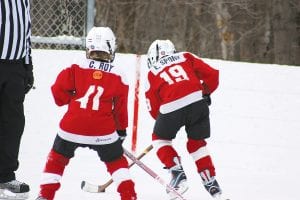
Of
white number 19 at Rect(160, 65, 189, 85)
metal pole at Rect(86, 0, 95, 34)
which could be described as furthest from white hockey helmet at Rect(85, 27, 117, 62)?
metal pole at Rect(86, 0, 95, 34)

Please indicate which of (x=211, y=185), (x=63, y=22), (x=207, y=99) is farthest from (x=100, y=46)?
(x=63, y=22)

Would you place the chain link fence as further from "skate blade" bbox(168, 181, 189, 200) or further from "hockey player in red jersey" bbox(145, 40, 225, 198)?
"skate blade" bbox(168, 181, 189, 200)

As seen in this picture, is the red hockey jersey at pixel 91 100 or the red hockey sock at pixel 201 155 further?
the red hockey sock at pixel 201 155

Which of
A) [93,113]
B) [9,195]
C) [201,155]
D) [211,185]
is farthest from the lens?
[201,155]

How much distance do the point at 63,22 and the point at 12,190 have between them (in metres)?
1.78

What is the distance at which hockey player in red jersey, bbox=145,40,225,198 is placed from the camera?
17.0 ft

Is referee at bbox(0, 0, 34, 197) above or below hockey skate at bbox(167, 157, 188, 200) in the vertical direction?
above

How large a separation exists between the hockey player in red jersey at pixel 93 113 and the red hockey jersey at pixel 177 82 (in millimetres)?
511

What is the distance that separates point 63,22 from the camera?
6.23 meters

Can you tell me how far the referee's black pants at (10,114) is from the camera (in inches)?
189

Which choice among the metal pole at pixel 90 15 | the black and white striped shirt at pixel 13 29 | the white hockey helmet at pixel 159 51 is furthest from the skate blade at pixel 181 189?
the metal pole at pixel 90 15

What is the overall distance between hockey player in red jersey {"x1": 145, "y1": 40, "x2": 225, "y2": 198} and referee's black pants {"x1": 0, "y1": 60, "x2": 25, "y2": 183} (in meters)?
0.93

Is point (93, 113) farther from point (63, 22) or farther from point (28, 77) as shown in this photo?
point (63, 22)

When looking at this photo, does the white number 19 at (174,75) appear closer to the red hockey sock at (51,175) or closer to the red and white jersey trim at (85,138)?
the red and white jersey trim at (85,138)
